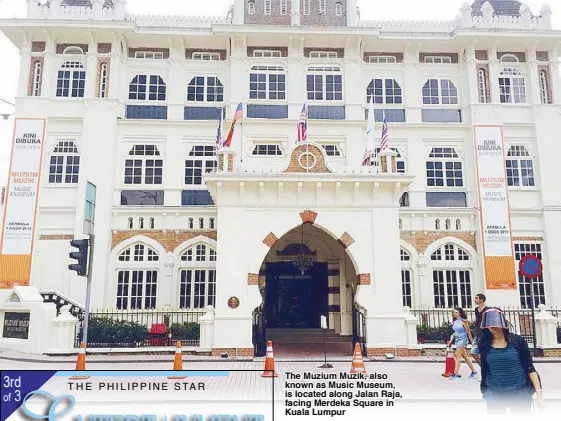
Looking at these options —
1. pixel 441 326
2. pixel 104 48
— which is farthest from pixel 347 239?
pixel 104 48

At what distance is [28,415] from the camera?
19.2ft

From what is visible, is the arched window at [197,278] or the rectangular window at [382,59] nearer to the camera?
the arched window at [197,278]

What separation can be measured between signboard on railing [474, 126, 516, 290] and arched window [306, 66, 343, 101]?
254 inches

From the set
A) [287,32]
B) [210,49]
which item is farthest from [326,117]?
[210,49]

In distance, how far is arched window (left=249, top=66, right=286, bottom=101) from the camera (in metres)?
21.6

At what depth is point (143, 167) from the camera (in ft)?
69.1

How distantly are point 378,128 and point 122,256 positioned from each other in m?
12.5

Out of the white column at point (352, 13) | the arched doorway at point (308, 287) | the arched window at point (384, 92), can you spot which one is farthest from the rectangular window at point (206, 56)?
the arched doorway at point (308, 287)

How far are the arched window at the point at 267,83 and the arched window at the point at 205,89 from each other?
1498 millimetres

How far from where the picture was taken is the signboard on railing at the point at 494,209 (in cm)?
2016

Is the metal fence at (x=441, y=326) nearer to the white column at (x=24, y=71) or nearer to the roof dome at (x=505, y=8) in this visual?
the roof dome at (x=505, y=8)

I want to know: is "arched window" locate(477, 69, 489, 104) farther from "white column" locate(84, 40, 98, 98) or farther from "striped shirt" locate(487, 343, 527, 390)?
"striped shirt" locate(487, 343, 527, 390)

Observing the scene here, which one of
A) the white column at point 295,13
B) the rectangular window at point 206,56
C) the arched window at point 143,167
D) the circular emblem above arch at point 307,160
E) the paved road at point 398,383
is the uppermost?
the white column at point 295,13

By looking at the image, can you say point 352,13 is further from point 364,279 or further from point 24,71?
point 24,71
